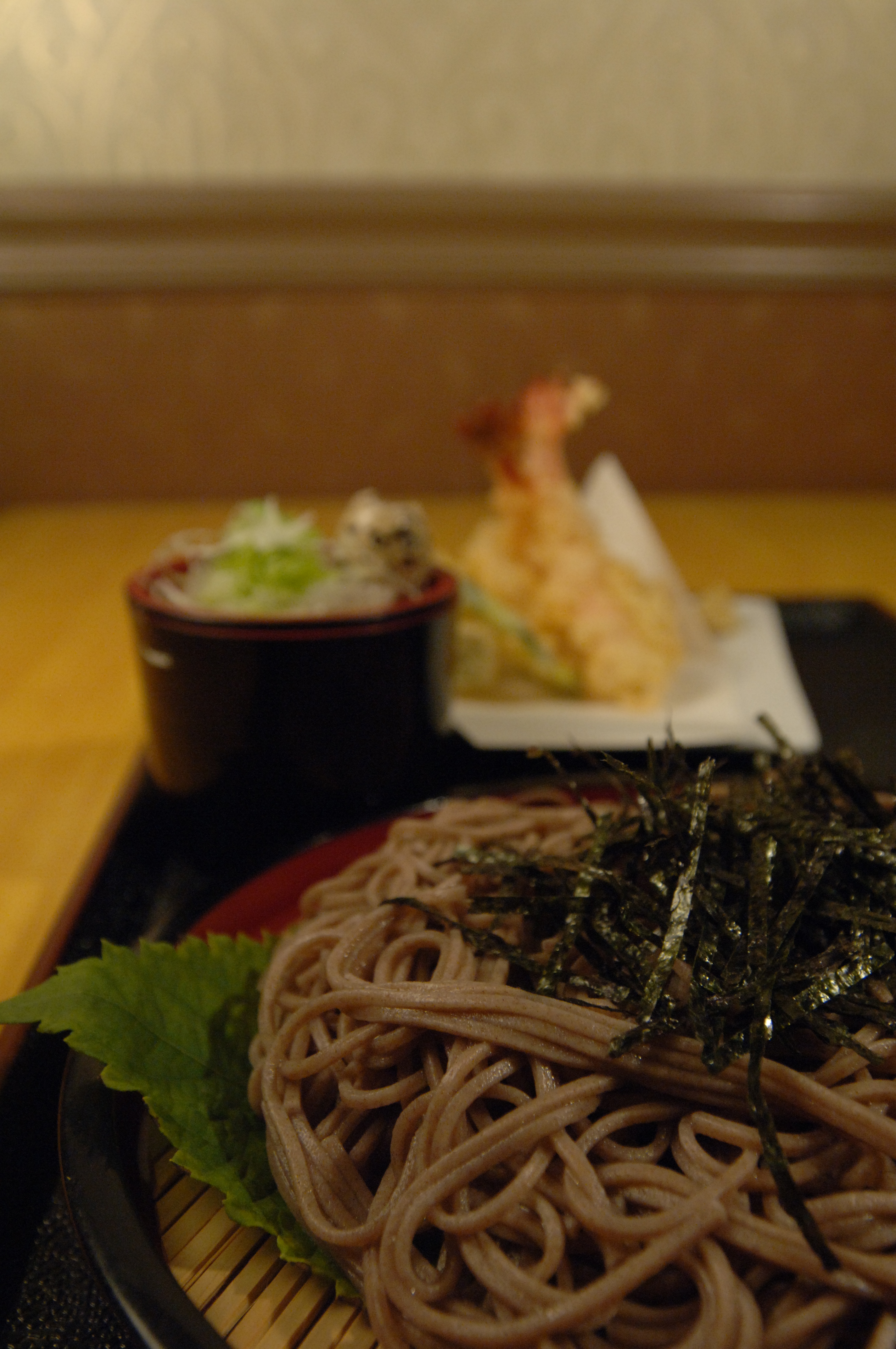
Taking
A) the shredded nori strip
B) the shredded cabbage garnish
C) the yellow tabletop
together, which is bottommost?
the yellow tabletop

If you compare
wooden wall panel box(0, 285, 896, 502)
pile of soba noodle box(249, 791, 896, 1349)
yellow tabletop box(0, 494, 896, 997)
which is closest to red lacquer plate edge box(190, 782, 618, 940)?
pile of soba noodle box(249, 791, 896, 1349)

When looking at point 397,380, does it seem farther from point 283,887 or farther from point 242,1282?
point 242,1282

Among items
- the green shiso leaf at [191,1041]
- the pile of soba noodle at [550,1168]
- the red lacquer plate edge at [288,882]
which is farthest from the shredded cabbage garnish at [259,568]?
the pile of soba noodle at [550,1168]

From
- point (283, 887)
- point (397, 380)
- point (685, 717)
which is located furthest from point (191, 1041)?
point (397, 380)

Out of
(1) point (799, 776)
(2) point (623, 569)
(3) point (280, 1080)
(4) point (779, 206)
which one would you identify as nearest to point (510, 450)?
(2) point (623, 569)

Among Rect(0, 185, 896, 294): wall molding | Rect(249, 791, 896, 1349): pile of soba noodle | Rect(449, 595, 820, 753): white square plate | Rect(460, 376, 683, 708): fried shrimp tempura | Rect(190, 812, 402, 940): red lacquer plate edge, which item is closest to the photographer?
Rect(249, 791, 896, 1349): pile of soba noodle

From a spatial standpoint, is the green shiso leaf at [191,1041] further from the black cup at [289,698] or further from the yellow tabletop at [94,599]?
the black cup at [289,698]

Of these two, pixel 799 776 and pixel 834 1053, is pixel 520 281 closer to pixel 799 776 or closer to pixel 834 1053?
pixel 799 776

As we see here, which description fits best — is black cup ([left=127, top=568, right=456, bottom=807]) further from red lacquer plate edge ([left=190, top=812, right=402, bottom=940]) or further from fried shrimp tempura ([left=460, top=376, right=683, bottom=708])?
fried shrimp tempura ([left=460, top=376, right=683, bottom=708])
